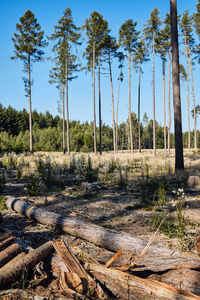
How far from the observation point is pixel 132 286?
191 centimetres

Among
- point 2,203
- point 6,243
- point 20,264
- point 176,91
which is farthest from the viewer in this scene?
point 176,91

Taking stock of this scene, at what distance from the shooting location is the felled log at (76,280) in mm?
1931

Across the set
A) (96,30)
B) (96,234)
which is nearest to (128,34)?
(96,30)

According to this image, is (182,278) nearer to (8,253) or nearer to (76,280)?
(76,280)

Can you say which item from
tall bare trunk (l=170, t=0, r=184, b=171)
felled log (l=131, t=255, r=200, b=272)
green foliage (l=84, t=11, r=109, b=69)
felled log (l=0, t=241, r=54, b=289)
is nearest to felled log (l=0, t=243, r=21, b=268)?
felled log (l=0, t=241, r=54, b=289)

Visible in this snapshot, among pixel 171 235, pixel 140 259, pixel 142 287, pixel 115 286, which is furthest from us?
pixel 171 235

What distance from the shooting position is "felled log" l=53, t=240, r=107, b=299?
1.93 m

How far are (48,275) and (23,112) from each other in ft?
199

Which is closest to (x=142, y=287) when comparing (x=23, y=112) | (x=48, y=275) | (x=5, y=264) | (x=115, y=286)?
(x=115, y=286)

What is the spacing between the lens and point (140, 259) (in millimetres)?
2230

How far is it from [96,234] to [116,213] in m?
1.67

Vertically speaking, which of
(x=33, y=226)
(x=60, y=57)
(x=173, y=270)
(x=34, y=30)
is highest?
(x=34, y=30)

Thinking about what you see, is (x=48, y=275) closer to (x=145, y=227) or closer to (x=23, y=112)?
(x=145, y=227)

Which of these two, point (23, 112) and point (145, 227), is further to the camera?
point (23, 112)
